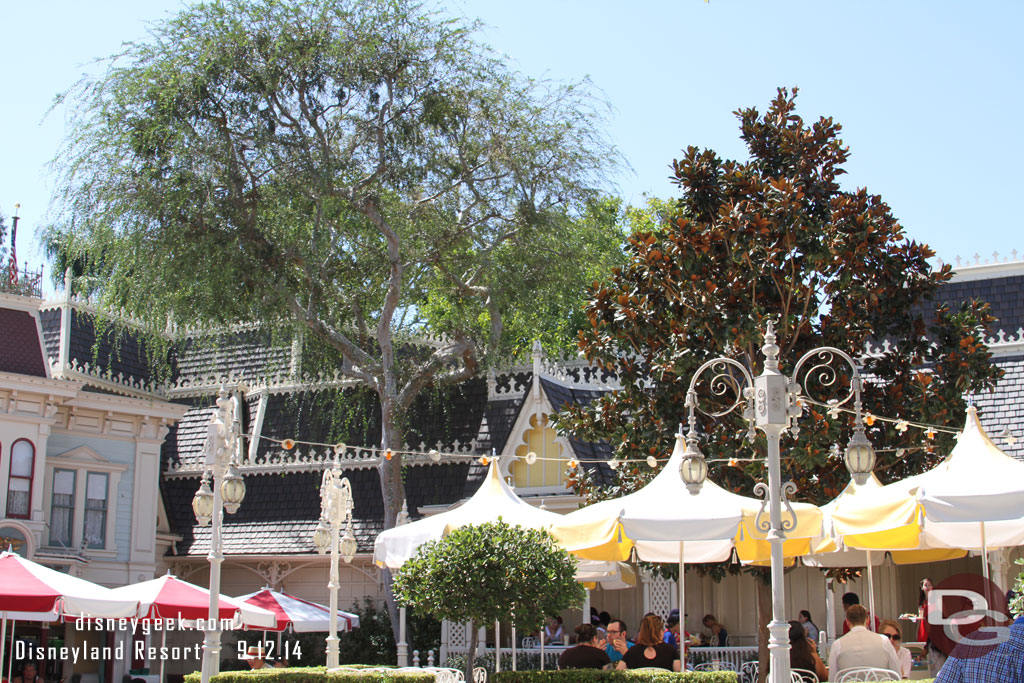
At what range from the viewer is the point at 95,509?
26453 mm

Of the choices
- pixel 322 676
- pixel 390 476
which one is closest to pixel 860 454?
pixel 322 676

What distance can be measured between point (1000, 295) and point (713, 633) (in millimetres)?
10046

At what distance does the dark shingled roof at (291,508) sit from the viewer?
25.5 metres

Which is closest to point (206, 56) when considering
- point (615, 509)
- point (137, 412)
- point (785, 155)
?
point (137, 412)

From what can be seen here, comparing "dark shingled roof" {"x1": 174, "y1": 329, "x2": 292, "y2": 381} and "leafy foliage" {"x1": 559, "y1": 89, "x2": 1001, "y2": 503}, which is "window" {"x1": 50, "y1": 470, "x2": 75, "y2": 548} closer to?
"dark shingled roof" {"x1": 174, "y1": 329, "x2": 292, "y2": 381}

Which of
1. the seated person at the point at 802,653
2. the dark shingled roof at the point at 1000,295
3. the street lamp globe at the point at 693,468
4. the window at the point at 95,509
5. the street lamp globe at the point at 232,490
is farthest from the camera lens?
the window at the point at 95,509

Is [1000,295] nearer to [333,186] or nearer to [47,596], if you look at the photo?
[333,186]

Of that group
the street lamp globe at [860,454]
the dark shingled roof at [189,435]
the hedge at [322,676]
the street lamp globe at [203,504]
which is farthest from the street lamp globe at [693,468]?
the dark shingled roof at [189,435]

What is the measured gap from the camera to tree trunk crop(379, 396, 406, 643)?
78.6 ft

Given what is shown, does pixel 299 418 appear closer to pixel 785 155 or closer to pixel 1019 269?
pixel 785 155

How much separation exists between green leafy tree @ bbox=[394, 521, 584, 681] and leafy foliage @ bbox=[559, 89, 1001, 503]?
14.9 feet

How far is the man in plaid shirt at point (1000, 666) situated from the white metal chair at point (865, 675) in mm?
8807

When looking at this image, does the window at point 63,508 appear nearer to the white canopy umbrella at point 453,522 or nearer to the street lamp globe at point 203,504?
the white canopy umbrella at point 453,522

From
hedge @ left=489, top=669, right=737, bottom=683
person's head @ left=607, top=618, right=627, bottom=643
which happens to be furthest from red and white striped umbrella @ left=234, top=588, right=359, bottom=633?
hedge @ left=489, top=669, right=737, bottom=683
